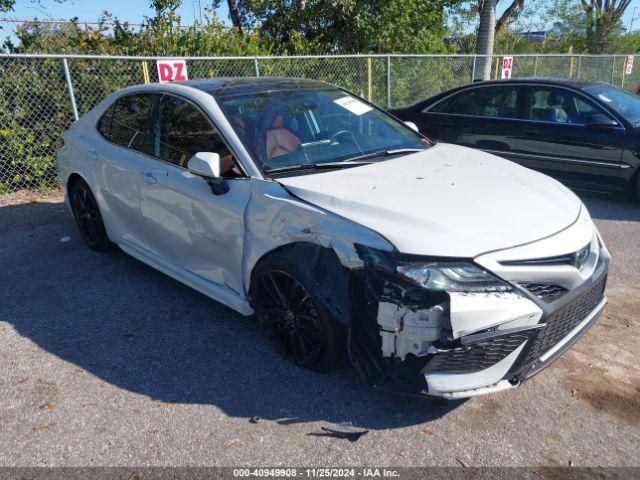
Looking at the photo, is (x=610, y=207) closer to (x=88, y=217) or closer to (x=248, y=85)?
(x=248, y=85)

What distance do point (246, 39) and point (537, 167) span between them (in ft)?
21.0

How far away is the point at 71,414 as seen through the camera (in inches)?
123

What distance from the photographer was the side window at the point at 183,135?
376 centimetres

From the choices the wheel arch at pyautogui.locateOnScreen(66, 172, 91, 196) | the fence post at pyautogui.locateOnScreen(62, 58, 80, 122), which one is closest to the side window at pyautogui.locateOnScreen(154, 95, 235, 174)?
the wheel arch at pyautogui.locateOnScreen(66, 172, 91, 196)

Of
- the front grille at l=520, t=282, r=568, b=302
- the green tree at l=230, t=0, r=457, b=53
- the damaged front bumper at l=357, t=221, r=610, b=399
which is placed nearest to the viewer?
the damaged front bumper at l=357, t=221, r=610, b=399

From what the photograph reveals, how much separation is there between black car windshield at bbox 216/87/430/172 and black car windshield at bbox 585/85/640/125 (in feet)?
12.4

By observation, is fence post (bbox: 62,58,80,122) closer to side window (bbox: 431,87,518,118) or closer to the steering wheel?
side window (bbox: 431,87,518,118)

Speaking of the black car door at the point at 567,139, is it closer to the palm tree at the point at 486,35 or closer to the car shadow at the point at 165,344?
the car shadow at the point at 165,344

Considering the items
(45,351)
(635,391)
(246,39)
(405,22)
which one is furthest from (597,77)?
(45,351)

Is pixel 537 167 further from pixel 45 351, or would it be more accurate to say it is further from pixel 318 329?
pixel 45 351

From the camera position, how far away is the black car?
6820 millimetres

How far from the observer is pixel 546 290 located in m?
2.82

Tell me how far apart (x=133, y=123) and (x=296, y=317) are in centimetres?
241

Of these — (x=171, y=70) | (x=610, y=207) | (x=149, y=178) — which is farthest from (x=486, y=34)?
(x=149, y=178)
